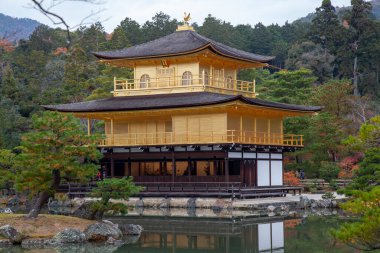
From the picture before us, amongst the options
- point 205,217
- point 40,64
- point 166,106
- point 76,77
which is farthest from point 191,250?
point 40,64

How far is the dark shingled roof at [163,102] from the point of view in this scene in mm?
36469

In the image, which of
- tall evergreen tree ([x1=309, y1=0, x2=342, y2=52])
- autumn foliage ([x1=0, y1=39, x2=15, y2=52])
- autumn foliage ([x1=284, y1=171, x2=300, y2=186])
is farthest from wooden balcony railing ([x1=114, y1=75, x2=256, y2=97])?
autumn foliage ([x1=0, y1=39, x2=15, y2=52])

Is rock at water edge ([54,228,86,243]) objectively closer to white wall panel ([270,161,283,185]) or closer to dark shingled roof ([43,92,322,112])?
dark shingled roof ([43,92,322,112])

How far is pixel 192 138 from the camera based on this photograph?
3756cm

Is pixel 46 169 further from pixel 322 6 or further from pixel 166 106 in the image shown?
pixel 322 6

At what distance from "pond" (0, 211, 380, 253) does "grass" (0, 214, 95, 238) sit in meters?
1.45

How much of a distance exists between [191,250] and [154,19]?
219ft

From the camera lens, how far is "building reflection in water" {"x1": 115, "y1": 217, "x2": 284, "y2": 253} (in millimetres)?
21438

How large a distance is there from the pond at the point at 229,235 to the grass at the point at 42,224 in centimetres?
145

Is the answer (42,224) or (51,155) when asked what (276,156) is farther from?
(42,224)

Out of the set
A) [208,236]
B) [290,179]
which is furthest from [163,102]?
[208,236]

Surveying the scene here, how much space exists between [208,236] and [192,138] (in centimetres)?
1370

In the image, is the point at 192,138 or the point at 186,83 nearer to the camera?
the point at 192,138

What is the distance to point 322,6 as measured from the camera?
223 feet
